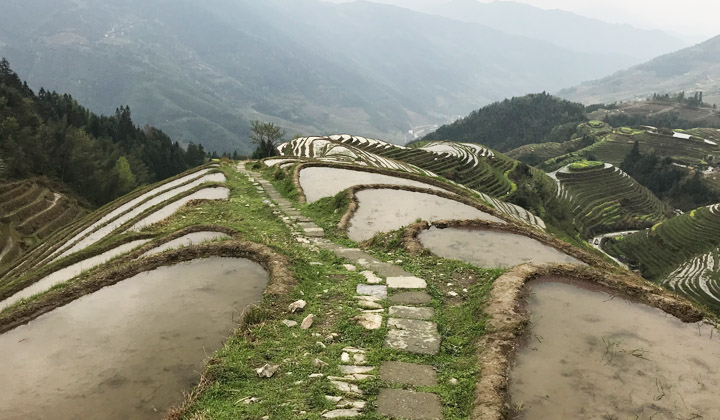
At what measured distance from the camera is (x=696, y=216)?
82.5 meters

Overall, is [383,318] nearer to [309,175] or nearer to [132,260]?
[132,260]

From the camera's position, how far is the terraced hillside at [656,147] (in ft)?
487

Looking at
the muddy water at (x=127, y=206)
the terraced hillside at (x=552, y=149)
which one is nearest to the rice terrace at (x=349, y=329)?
the muddy water at (x=127, y=206)

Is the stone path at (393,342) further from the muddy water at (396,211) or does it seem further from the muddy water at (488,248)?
the muddy water at (396,211)

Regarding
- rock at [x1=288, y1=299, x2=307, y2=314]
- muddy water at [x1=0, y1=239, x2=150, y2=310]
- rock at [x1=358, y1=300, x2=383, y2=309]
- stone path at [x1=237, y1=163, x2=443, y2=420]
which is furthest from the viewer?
muddy water at [x1=0, y1=239, x2=150, y2=310]

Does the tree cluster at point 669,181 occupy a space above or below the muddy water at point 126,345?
below

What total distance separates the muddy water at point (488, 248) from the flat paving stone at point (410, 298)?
3.03 meters

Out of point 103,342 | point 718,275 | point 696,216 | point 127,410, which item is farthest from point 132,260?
point 696,216

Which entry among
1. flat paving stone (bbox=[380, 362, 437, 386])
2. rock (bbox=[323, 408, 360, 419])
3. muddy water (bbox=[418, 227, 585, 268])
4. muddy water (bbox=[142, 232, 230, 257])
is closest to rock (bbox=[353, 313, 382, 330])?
flat paving stone (bbox=[380, 362, 437, 386])

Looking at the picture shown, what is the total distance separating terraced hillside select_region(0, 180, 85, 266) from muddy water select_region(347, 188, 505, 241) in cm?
3487

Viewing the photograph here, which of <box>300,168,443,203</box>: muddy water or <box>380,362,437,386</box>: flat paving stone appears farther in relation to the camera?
<box>300,168,443,203</box>: muddy water

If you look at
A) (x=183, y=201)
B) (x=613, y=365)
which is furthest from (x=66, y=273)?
(x=613, y=365)

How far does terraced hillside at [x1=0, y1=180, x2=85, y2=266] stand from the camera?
39.6 meters

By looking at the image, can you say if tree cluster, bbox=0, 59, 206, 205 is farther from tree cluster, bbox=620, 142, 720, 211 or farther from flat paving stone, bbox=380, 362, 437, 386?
tree cluster, bbox=620, 142, 720, 211
